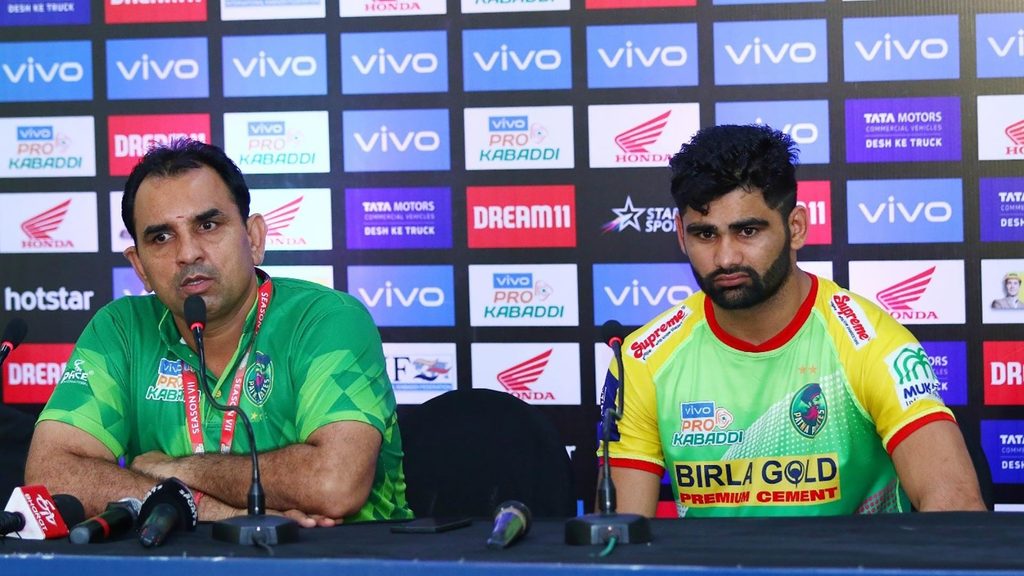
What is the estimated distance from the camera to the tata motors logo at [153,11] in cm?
376

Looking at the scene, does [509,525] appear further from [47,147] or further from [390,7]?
[47,147]

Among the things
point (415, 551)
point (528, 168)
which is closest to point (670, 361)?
point (415, 551)

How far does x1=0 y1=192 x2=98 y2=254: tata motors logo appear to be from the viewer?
12.6ft

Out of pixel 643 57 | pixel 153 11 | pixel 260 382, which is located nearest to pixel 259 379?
pixel 260 382

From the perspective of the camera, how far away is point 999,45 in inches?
135

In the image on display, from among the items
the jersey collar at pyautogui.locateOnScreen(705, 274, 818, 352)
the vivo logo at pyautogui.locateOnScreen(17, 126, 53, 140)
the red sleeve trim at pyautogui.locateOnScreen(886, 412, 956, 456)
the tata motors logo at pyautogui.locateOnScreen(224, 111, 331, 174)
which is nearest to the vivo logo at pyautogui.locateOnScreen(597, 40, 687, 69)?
the tata motors logo at pyautogui.locateOnScreen(224, 111, 331, 174)

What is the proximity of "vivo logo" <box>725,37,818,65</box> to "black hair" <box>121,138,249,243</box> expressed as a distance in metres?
1.66

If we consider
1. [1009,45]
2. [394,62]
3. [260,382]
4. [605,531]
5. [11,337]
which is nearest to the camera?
[605,531]

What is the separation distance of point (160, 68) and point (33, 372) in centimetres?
108

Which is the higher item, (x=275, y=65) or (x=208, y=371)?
(x=275, y=65)

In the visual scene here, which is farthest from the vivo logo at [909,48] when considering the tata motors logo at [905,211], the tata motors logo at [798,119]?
the tata motors logo at [905,211]

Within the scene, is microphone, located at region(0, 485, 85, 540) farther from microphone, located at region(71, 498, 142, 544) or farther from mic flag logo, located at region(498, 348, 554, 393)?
mic flag logo, located at region(498, 348, 554, 393)

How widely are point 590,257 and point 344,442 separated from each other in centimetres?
153

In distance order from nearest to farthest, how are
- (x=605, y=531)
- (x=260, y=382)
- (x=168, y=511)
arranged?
(x=605, y=531)
(x=168, y=511)
(x=260, y=382)
